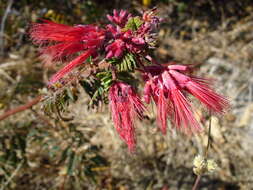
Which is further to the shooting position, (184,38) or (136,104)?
(184,38)

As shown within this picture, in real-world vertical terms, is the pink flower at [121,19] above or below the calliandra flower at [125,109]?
above

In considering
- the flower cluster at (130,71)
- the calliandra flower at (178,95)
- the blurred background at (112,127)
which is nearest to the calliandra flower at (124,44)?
the flower cluster at (130,71)

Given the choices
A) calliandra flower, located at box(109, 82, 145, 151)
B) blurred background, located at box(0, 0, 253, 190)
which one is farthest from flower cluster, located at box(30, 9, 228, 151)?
blurred background, located at box(0, 0, 253, 190)

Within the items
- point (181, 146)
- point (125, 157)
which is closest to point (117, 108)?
point (125, 157)

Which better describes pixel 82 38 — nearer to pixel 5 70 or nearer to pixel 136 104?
pixel 136 104

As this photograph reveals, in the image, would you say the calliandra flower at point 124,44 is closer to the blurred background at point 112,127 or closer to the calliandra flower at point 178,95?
the calliandra flower at point 178,95

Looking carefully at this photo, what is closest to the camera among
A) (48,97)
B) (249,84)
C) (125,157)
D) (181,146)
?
(48,97)

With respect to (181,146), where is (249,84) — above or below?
above
